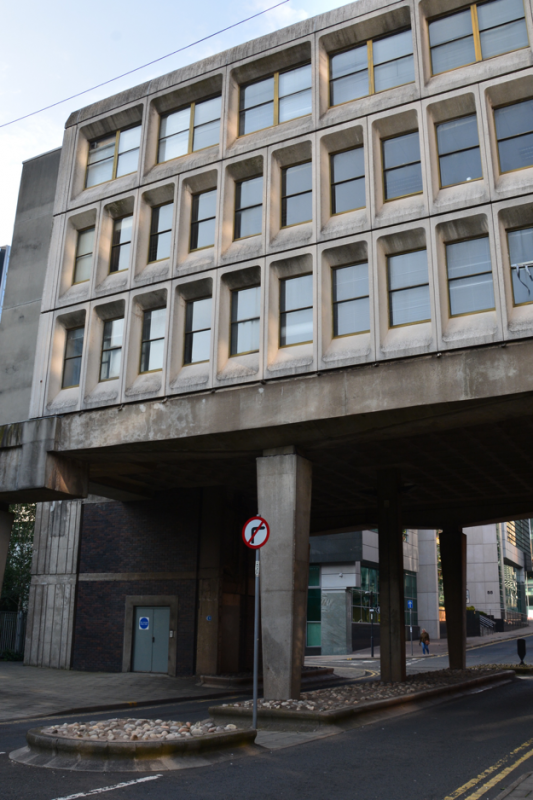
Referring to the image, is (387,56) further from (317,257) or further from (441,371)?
(441,371)

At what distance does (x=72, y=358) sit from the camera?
21.9 m

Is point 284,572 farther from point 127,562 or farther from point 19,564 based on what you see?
point 19,564

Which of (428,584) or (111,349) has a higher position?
(111,349)

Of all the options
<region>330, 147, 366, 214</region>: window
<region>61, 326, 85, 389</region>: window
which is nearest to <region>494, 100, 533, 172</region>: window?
<region>330, 147, 366, 214</region>: window

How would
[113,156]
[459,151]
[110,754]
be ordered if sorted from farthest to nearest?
[113,156]
[459,151]
[110,754]

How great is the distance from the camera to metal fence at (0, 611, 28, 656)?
32.9 metres

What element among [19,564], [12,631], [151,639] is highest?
[19,564]

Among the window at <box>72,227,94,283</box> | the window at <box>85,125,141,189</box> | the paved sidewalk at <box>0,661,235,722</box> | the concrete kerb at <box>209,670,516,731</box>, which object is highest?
the window at <box>85,125,141,189</box>

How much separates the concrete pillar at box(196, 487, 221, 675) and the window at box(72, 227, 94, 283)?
30.9 feet

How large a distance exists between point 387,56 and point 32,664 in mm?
25718

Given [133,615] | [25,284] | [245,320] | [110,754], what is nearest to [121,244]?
[25,284]

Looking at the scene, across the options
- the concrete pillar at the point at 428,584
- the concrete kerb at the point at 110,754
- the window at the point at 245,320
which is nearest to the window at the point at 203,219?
the window at the point at 245,320

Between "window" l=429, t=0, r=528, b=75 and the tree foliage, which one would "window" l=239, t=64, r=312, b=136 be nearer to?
"window" l=429, t=0, r=528, b=75

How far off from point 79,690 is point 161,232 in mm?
13734
